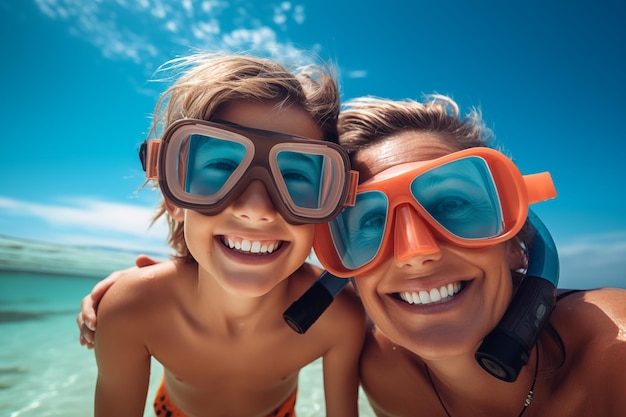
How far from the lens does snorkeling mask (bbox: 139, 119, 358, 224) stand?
1544 mm

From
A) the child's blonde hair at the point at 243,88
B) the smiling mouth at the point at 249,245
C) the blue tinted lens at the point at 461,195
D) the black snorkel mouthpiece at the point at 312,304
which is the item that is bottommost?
the black snorkel mouthpiece at the point at 312,304

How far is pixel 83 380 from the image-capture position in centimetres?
404

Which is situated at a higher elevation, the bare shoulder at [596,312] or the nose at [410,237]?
the nose at [410,237]

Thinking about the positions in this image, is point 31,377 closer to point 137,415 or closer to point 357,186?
point 137,415

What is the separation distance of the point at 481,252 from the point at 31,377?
4897mm

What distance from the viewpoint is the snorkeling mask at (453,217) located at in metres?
1.40

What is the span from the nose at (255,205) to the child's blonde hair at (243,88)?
1.50ft

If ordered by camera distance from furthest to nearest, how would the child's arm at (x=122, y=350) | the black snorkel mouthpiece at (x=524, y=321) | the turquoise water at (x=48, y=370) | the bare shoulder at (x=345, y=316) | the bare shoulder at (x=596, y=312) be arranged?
the turquoise water at (x=48, y=370) → the bare shoulder at (x=345, y=316) → the child's arm at (x=122, y=350) → the bare shoulder at (x=596, y=312) → the black snorkel mouthpiece at (x=524, y=321)

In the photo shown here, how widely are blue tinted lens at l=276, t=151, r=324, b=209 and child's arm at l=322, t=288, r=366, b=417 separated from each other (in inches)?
29.6

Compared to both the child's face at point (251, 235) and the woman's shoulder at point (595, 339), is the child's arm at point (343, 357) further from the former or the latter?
the woman's shoulder at point (595, 339)

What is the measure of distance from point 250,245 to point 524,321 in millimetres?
1163

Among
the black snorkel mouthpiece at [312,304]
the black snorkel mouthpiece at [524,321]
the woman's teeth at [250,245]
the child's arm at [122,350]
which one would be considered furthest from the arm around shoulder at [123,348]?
the black snorkel mouthpiece at [524,321]

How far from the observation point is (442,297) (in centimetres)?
150

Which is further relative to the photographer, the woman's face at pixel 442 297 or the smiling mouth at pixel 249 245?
the smiling mouth at pixel 249 245
